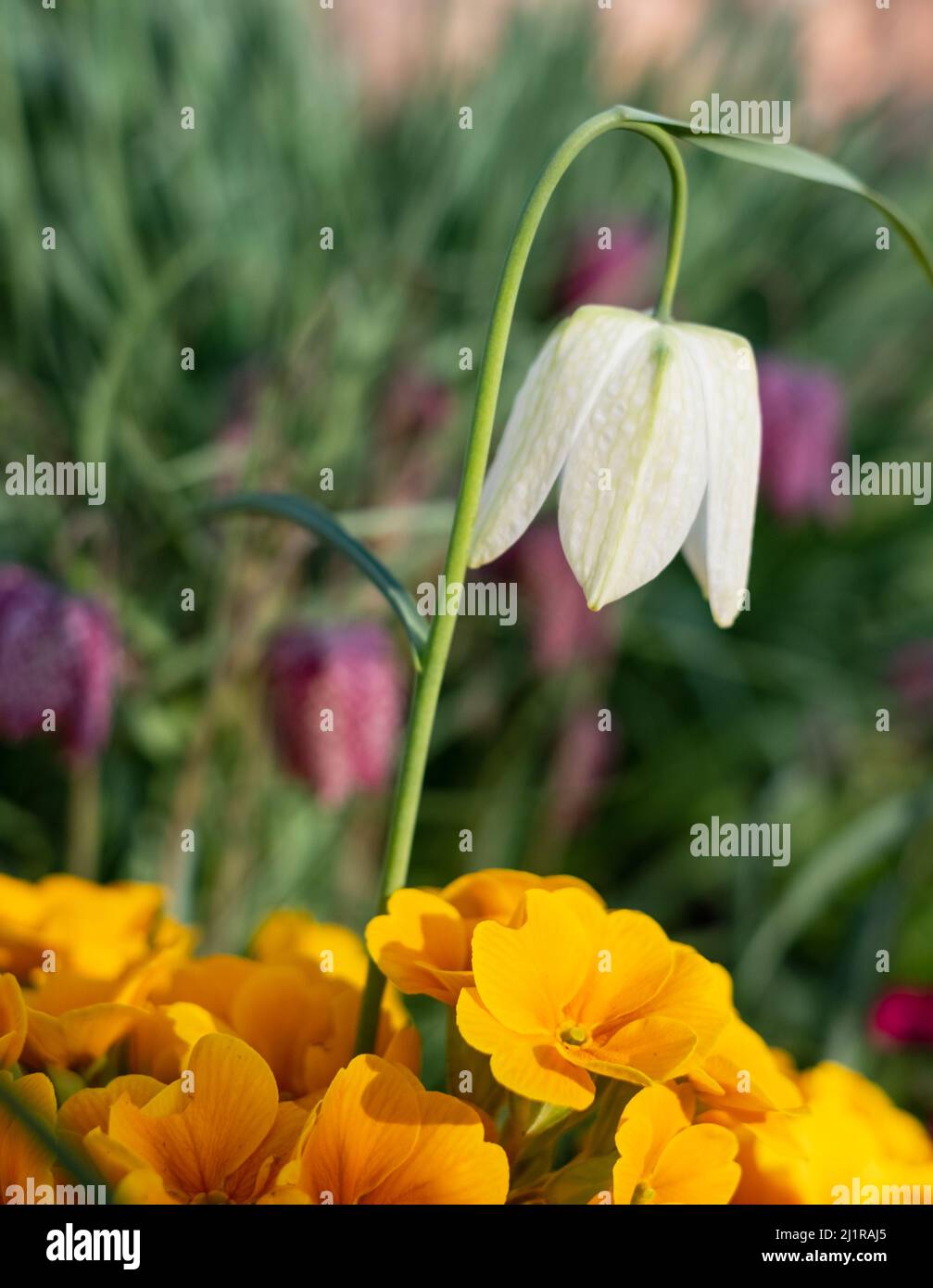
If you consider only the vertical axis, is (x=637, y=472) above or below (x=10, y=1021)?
above

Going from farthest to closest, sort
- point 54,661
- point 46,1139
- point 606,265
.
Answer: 1. point 606,265
2. point 54,661
3. point 46,1139

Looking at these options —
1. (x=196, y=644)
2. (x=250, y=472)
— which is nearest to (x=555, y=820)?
(x=196, y=644)

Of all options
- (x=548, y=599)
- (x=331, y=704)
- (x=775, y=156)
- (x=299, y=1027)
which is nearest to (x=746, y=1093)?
(x=299, y=1027)

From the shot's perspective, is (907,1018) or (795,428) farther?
(795,428)

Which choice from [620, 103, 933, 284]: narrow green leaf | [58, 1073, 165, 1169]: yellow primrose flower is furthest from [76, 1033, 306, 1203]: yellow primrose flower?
[620, 103, 933, 284]: narrow green leaf

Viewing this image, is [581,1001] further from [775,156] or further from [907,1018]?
[907,1018]

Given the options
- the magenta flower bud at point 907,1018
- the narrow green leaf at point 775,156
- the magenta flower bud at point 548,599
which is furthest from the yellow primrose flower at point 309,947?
the magenta flower bud at point 548,599
